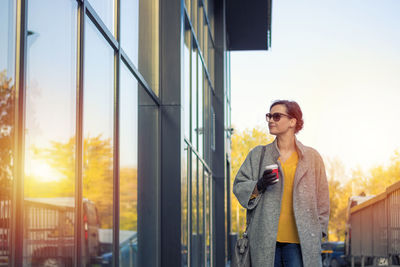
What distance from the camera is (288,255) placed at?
470 cm

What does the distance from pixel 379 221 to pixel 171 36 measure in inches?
377

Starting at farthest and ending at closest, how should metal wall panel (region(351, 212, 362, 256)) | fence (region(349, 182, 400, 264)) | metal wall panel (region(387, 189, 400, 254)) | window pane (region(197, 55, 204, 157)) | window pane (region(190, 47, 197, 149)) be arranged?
metal wall panel (region(351, 212, 362, 256))
fence (region(349, 182, 400, 264))
metal wall panel (region(387, 189, 400, 254))
window pane (region(197, 55, 204, 157))
window pane (region(190, 47, 197, 149))

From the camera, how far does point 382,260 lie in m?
15.8

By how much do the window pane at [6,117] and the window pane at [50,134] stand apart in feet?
0.52

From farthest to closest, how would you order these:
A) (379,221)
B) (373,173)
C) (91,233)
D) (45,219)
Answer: (373,173), (379,221), (91,233), (45,219)

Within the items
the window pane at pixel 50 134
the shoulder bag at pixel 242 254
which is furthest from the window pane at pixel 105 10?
the shoulder bag at pixel 242 254

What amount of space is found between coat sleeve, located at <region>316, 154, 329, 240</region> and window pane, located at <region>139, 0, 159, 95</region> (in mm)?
1687

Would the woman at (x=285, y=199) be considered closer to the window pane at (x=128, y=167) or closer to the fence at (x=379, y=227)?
the window pane at (x=128, y=167)

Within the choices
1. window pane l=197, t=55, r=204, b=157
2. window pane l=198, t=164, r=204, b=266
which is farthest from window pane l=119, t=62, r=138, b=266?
window pane l=198, t=164, r=204, b=266

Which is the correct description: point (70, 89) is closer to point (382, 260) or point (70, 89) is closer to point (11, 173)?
point (11, 173)

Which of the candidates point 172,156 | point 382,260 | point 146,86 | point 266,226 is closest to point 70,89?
point 266,226

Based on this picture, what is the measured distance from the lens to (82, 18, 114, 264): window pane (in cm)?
355

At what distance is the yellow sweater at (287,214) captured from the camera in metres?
4.73

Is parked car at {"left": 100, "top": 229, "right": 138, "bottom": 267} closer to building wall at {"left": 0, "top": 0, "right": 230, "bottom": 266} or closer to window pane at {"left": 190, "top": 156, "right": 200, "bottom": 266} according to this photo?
building wall at {"left": 0, "top": 0, "right": 230, "bottom": 266}
